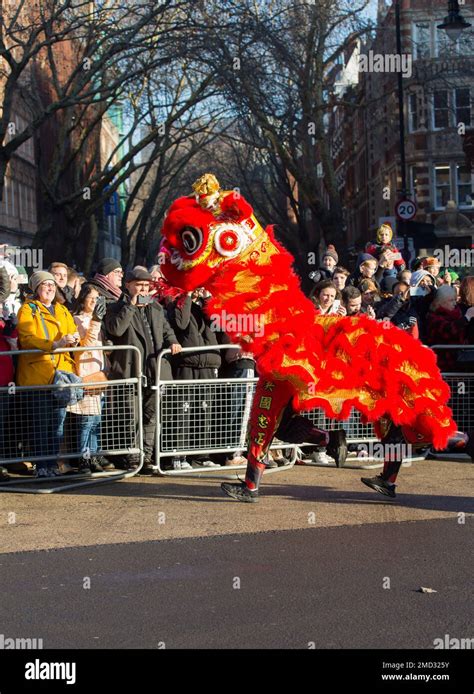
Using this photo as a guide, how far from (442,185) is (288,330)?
4383 centimetres

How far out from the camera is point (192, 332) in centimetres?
1080

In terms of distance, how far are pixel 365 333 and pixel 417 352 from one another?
400 mm

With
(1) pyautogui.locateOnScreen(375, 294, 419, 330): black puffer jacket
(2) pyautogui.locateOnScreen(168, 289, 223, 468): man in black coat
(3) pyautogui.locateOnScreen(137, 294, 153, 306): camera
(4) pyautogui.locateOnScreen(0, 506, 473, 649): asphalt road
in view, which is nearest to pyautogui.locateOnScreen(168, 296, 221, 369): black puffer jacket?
(2) pyautogui.locateOnScreen(168, 289, 223, 468): man in black coat

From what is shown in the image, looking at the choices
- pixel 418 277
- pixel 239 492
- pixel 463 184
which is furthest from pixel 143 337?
pixel 463 184

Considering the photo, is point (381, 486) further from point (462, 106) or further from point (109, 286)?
point (462, 106)

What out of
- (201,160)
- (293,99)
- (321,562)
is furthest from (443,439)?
(201,160)

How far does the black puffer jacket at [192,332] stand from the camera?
34.9 feet

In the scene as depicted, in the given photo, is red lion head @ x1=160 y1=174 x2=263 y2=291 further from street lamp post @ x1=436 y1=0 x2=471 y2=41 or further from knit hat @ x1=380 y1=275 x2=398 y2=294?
street lamp post @ x1=436 y1=0 x2=471 y2=41

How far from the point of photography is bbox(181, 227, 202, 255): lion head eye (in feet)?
26.6

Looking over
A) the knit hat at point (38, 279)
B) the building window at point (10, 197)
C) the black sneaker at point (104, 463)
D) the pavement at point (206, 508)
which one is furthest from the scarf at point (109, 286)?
the building window at point (10, 197)

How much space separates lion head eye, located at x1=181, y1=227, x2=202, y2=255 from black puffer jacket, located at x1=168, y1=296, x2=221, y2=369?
2456 mm

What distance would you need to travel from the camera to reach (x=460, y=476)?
10.3 metres

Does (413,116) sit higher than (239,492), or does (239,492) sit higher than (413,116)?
Result: (413,116)
